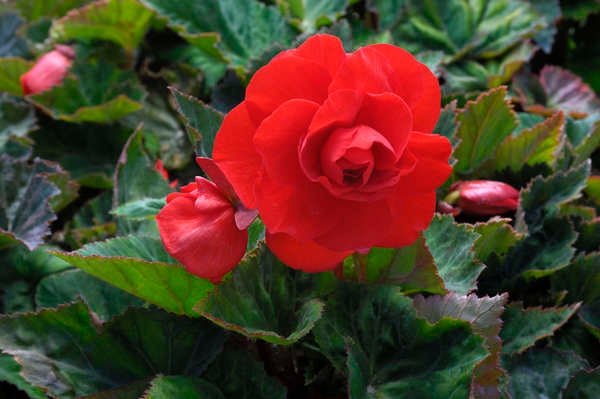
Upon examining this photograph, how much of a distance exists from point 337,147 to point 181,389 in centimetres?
25

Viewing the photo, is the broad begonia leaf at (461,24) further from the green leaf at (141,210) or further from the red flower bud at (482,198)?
the green leaf at (141,210)

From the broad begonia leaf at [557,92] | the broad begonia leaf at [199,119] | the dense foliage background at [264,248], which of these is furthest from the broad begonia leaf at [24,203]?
the broad begonia leaf at [557,92]

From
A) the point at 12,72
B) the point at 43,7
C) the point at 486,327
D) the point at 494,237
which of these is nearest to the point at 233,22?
the point at 12,72

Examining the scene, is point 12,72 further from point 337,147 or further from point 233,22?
point 337,147

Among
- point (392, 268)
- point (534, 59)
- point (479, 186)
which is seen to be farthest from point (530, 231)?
point (534, 59)

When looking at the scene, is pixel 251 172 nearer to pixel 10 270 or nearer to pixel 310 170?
pixel 310 170

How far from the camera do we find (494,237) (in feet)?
2.06

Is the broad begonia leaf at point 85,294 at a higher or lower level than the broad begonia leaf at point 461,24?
lower

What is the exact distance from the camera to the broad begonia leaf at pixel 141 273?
50 centimetres

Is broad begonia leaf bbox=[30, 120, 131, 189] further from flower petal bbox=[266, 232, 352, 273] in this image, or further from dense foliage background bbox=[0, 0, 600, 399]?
flower petal bbox=[266, 232, 352, 273]

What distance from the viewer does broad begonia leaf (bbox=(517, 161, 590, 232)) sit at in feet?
2.27

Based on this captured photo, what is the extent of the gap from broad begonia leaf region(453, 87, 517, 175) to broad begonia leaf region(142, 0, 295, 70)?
361 mm

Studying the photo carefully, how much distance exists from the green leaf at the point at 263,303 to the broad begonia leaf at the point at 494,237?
0.18 metres

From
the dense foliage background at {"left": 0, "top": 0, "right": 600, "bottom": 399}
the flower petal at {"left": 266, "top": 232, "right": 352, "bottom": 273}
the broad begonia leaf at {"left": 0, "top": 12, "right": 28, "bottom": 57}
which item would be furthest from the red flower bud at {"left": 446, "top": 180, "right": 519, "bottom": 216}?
the broad begonia leaf at {"left": 0, "top": 12, "right": 28, "bottom": 57}
